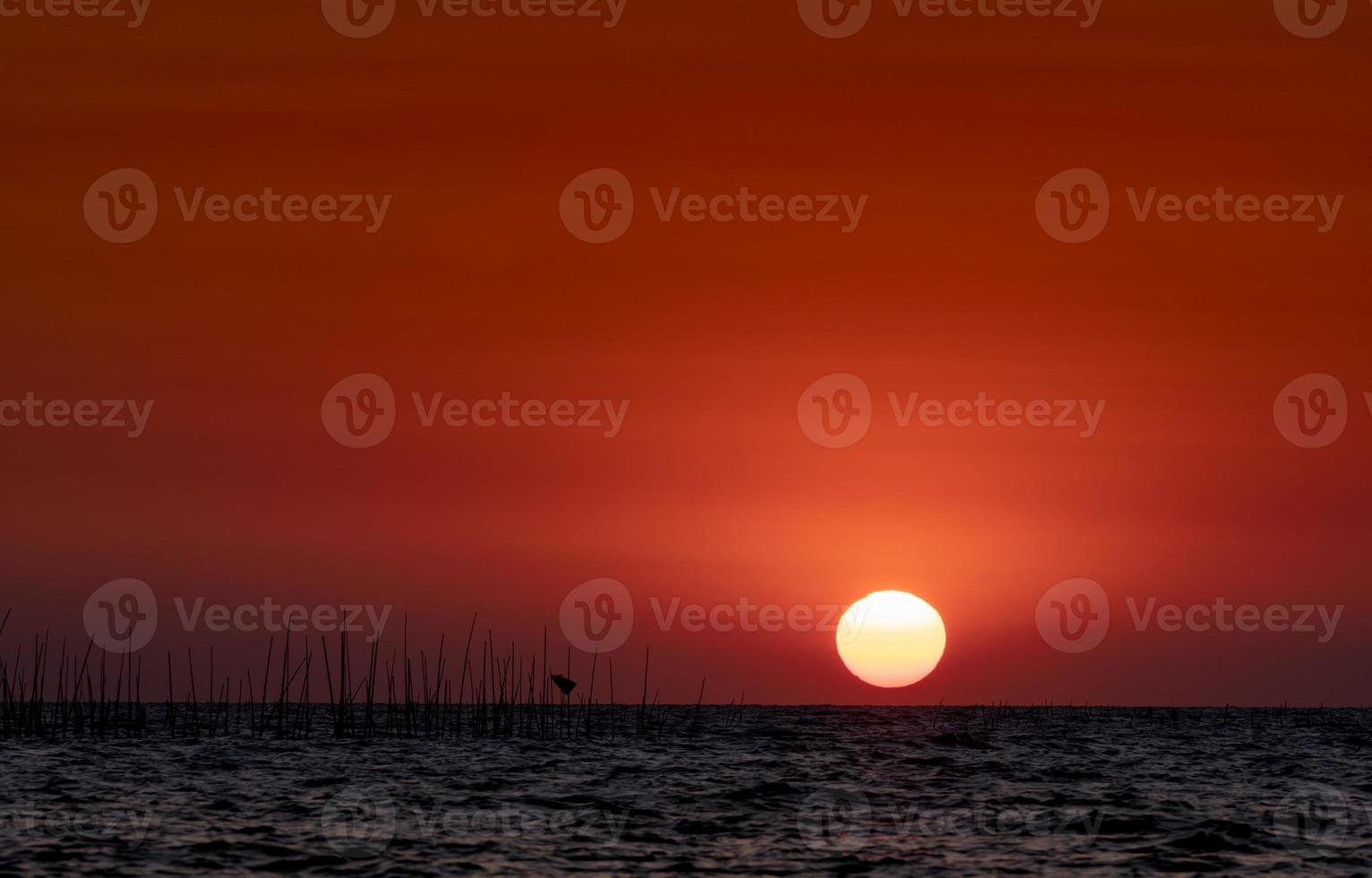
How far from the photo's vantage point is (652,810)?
36.4 m

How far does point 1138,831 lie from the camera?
109ft

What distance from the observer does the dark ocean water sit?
92.7 feet

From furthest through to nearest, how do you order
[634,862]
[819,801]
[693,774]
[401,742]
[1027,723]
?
[1027,723], [401,742], [693,774], [819,801], [634,862]

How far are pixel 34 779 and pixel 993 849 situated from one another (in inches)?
1123

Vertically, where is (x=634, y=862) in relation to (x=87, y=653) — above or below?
below

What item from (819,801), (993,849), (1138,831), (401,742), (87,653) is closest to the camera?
(993,849)

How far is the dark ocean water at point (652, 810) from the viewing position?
28266 mm

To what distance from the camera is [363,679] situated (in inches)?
2392

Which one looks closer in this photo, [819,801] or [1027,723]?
[819,801]

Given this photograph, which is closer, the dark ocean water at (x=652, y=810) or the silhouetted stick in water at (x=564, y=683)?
the dark ocean water at (x=652, y=810)

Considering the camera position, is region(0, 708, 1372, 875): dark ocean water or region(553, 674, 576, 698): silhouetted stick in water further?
region(553, 674, 576, 698): silhouetted stick in water

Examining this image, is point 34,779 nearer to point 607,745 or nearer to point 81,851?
point 81,851

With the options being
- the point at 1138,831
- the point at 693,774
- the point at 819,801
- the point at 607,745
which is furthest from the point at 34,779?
the point at 1138,831

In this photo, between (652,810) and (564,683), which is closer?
(652,810)
